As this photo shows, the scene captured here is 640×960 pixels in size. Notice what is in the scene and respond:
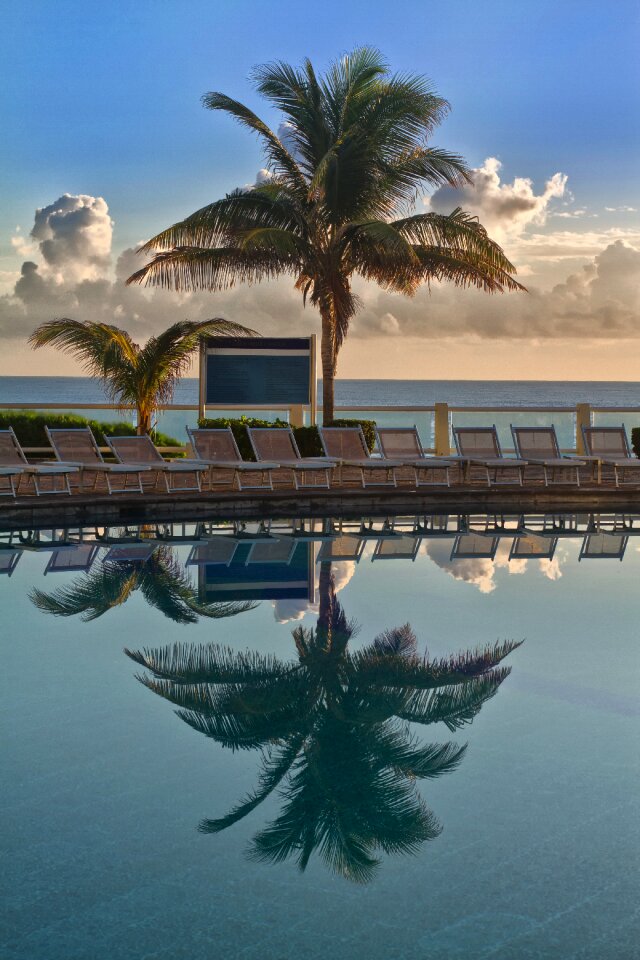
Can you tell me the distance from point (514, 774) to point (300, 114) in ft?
46.9

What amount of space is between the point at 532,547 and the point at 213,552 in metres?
3.35

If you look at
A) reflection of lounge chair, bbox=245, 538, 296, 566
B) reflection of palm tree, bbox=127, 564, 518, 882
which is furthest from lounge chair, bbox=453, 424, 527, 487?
reflection of palm tree, bbox=127, 564, 518, 882

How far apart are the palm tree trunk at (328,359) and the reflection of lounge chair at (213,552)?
5.56 meters

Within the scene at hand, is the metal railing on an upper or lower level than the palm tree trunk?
lower

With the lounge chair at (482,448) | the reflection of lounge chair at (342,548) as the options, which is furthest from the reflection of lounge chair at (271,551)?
the lounge chair at (482,448)

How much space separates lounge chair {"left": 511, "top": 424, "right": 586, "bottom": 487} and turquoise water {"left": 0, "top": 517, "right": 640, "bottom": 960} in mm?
6179

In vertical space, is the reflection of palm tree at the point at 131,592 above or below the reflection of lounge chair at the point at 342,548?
below

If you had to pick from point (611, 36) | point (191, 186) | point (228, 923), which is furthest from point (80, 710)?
point (191, 186)

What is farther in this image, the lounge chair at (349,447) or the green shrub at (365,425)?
the green shrub at (365,425)

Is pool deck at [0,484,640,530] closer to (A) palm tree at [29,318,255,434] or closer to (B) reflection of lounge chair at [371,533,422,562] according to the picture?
(B) reflection of lounge chair at [371,533,422,562]

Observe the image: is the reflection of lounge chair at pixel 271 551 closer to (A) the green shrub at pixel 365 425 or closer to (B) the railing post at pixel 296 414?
(A) the green shrub at pixel 365 425

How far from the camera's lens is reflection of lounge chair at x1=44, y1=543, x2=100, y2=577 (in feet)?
33.1

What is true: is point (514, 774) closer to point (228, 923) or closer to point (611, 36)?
point (228, 923)

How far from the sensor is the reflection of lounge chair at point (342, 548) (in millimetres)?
10938
